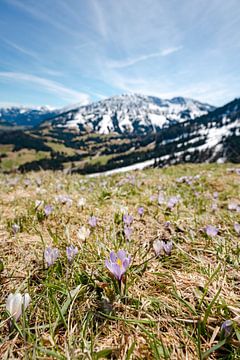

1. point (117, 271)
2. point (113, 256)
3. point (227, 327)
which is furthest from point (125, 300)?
point (227, 327)

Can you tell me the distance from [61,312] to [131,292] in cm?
52

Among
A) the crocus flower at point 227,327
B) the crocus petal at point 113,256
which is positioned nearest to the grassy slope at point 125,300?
the crocus flower at point 227,327

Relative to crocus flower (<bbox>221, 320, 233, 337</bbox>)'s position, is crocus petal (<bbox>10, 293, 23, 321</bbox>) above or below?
above

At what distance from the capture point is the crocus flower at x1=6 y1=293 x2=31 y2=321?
143 centimetres

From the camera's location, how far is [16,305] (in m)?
1.46

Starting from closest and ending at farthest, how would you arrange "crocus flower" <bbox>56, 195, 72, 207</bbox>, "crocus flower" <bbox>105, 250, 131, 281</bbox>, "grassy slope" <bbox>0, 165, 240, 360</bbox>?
"grassy slope" <bbox>0, 165, 240, 360</bbox> < "crocus flower" <bbox>105, 250, 131, 281</bbox> < "crocus flower" <bbox>56, 195, 72, 207</bbox>

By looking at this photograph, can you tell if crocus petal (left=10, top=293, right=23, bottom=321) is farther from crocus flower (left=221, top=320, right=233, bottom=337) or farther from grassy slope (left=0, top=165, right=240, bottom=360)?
crocus flower (left=221, top=320, right=233, bottom=337)

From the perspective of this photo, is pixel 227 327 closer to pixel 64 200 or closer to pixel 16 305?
pixel 16 305

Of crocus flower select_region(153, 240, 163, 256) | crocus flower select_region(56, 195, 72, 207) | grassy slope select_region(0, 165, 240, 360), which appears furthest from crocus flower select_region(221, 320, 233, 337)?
crocus flower select_region(56, 195, 72, 207)

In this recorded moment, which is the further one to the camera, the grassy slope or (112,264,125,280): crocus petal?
(112,264,125,280): crocus petal

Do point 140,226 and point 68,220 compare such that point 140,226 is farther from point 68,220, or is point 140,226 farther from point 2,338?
point 2,338

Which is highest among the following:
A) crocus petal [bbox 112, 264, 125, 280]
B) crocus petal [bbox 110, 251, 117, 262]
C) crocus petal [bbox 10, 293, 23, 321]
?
crocus petal [bbox 110, 251, 117, 262]

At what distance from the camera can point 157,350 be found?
4.19ft

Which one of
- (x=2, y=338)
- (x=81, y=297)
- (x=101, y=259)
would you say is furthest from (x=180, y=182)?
(x=2, y=338)
